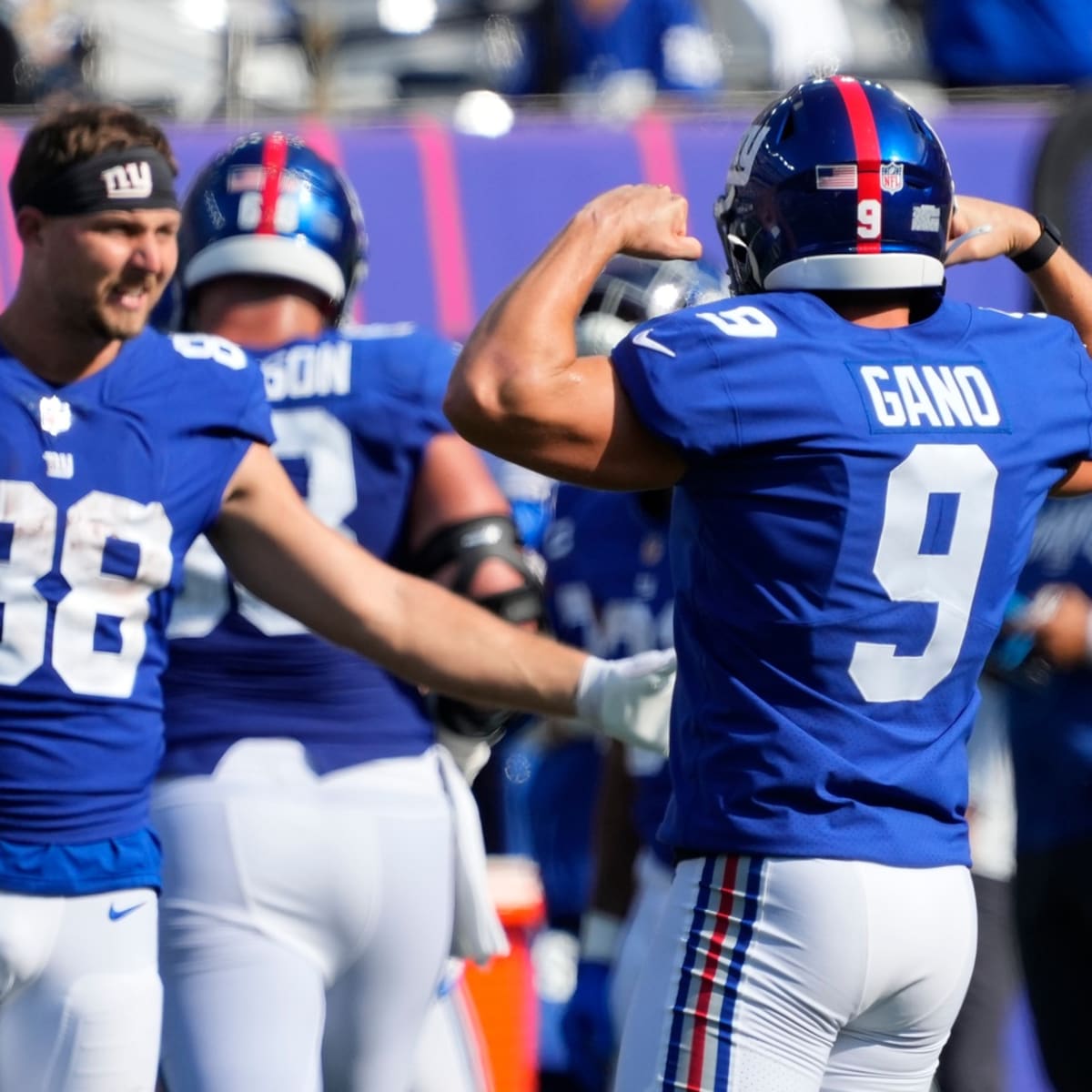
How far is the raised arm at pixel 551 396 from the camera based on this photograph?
9.16 ft

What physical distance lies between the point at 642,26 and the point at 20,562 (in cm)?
584

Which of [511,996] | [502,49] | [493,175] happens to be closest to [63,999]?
[511,996]

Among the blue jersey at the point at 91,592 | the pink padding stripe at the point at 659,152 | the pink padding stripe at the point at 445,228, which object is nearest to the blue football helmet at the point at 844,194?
the blue jersey at the point at 91,592

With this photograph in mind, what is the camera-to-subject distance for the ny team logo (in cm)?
335

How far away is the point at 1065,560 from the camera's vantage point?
175 inches

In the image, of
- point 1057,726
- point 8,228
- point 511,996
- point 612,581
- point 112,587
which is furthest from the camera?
point 8,228

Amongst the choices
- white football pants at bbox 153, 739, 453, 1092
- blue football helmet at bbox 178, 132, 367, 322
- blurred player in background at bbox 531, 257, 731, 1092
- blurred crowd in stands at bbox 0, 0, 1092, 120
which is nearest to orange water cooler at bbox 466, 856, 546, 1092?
blurred player in background at bbox 531, 257, 731, 1092

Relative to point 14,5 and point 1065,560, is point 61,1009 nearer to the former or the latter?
point 1065,560

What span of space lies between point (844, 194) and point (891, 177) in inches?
2.7

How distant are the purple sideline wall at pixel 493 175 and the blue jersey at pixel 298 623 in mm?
3241

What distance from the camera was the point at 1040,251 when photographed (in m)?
3.40

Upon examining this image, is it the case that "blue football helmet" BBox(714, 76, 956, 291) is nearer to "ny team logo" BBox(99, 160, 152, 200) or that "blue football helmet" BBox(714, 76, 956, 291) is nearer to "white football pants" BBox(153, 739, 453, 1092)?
"ny team logo" BBox(99, 160, 152, 200)

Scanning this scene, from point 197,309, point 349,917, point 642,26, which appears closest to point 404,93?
point 642,26

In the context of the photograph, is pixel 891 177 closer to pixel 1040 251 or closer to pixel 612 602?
pixel 1040 251
